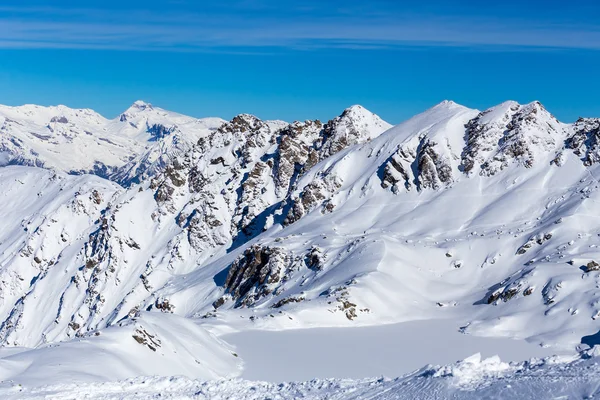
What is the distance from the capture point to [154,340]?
142 feet

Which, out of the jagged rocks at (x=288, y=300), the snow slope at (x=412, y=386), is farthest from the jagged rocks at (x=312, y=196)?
the snow slope at (x=412, y=386)

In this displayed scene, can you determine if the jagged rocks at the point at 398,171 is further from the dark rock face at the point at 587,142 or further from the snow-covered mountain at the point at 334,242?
the dark rock face at the point at 587,142

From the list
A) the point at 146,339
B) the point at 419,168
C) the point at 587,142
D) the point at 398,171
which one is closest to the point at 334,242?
the point at 398,171

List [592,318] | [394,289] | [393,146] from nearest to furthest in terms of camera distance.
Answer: [592,318]
[394,289]
[393,146]

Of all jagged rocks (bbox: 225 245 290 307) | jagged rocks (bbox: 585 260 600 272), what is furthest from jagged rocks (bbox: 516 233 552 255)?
jagged rocks (bbox: 225 245 290 307)

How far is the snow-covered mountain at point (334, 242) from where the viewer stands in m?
63.6

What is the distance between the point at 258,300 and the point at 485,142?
52338 mm

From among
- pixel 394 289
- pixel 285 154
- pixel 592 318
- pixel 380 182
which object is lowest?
pixel 592 318

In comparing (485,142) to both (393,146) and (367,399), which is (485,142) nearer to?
(393,146)

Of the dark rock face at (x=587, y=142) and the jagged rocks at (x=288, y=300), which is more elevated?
the dark rock face at (x=587, y=142)

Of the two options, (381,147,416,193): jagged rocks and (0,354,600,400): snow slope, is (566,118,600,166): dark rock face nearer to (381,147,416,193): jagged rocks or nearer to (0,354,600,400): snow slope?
(381,147,416,193): jagged rocks

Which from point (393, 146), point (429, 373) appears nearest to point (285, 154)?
point (393, 146)

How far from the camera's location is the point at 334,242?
9600 centimetres

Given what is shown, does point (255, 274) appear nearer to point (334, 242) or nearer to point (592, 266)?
point (334, 242)
